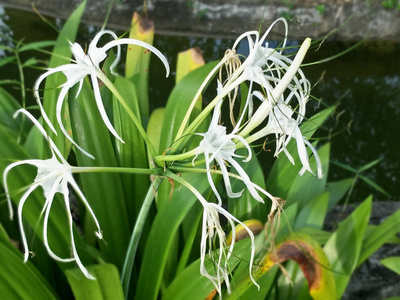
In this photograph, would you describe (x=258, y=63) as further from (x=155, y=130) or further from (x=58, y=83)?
(x=155, y=130)

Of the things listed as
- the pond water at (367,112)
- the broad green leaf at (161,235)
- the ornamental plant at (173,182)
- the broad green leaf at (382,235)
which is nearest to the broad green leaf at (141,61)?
the ornamental plant at (173,182)

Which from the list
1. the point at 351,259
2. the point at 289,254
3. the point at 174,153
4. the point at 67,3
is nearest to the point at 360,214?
the point at 351,259

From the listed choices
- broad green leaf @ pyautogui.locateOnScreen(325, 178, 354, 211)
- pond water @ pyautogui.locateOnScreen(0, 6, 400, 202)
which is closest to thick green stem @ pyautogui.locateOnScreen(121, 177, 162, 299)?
broad green leaf @ pyautogui.locateOnScreen(325, 178, 354, 211)

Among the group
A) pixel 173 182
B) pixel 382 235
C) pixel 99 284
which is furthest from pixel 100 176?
pixel 382 235

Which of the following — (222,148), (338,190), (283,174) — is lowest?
(338,190)

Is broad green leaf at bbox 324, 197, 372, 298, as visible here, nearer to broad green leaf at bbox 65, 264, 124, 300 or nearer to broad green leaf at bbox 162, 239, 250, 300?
broad green leaf at bbox 162, 239, 250, 300

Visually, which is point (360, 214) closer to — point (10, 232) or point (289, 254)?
point (289, 254)
